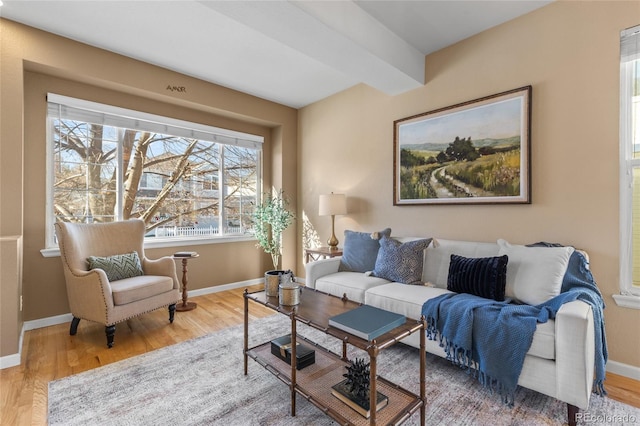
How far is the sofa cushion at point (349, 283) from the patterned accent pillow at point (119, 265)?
1.85 meters

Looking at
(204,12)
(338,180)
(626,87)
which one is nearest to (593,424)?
(626,87)

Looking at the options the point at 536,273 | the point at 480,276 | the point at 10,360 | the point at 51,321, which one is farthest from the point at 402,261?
the point at 51,321

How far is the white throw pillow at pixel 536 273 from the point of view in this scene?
6.51 feet

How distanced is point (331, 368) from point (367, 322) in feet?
1.90

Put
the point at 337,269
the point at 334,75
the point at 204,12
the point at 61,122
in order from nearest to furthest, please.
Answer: the point at 204,12 → the point at 61,122 → the point at 337,269 → the point at 334,75

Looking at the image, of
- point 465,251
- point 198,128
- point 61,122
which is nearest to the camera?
point 465,251

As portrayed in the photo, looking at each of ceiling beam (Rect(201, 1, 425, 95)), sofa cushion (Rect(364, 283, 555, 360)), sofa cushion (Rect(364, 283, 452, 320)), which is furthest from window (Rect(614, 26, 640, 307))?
ceiling beam (Rect(201, 1, 425, 95))

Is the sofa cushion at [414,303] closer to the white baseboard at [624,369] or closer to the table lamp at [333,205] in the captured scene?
the white baseboard at [624,369]

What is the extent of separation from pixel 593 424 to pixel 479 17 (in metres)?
2.96

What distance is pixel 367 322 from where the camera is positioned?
145 centimetres

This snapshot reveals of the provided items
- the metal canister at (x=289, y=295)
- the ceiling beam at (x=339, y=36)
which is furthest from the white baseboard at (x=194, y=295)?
the ceiling beam at (x=339, y=36)

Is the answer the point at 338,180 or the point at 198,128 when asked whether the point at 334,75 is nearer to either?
the point at 338,180

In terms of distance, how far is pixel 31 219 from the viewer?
2.89 m

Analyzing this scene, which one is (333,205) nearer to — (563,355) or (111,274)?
(111,274)
